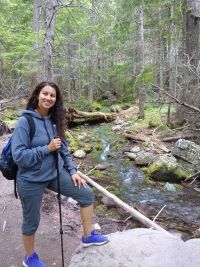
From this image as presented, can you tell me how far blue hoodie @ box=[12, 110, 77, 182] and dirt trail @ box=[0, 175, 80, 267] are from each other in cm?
165

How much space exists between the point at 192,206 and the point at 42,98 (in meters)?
5.54

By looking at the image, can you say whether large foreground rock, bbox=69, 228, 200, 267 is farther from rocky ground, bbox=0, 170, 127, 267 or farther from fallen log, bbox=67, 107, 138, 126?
fallen log, bbox=67, 107, 138, 126

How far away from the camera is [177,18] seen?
41.1 ft

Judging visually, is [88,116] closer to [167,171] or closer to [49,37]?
[167,171]

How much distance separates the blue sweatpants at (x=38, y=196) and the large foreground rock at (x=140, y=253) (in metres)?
0.55

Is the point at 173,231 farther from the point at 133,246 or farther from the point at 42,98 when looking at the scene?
the point at 42,98

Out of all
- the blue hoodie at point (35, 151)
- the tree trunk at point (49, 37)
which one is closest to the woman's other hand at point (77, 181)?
the blue hoodie at point (35, 151)

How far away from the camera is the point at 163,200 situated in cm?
845

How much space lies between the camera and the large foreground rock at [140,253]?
3.58m

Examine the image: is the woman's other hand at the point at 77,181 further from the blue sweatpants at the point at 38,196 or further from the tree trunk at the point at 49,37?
the tree trunk at the point at 49,37

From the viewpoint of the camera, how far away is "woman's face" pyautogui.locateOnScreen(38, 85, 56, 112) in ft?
12.4

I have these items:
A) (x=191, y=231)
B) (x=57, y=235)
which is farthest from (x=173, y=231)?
(x=57, y=235)

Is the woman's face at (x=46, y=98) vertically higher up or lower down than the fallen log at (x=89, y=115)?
higher up

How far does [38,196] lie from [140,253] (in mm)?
1242
